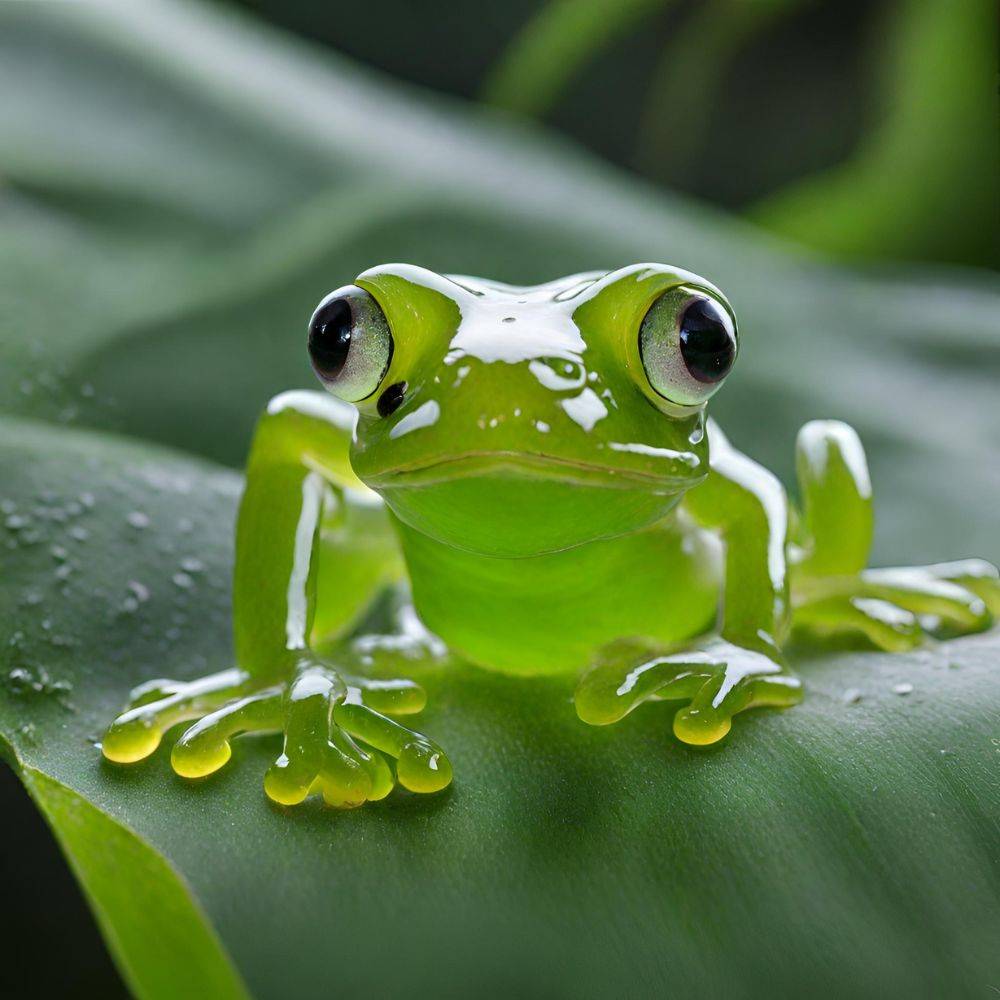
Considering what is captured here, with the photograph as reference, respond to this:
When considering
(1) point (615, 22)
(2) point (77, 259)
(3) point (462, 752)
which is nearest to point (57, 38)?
(2) point (77, 259)

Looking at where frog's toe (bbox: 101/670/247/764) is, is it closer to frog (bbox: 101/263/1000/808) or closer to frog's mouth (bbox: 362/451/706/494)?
frog (bbox: 101/263/1000/808)

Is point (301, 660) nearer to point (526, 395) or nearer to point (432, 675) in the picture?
point (432, 675)

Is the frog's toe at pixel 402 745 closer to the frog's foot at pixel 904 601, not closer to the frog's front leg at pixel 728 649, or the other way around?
the frog's front leg at pixel 728 649

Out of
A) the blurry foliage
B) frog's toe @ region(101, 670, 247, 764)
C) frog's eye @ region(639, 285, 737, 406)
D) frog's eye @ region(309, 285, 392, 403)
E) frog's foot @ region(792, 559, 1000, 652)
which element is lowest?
frog's toe @ region(101, 670, 247, 764)

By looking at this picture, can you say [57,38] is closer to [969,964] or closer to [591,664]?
[591,664]

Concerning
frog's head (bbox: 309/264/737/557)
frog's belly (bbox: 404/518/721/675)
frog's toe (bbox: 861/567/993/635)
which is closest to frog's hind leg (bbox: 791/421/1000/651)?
frog's toe (bbox: 861/567/993/635)

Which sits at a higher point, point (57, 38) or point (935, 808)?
point (57, 38)

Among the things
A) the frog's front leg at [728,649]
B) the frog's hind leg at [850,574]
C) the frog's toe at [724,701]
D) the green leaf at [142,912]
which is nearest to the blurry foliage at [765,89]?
the frog's hind leg at [850,574]
